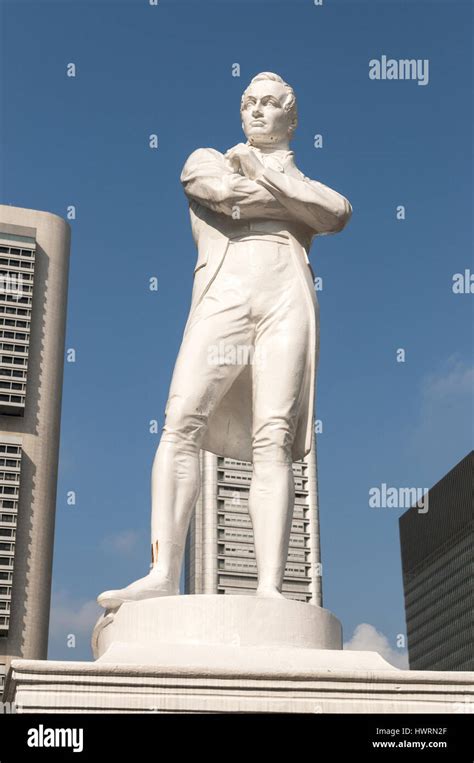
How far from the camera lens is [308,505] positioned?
5253cm

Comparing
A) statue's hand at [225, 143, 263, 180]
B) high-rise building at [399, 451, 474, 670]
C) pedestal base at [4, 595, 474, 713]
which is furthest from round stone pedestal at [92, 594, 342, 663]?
high-rise building at [399, 451, 474, 670]

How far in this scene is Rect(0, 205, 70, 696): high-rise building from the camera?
209ft

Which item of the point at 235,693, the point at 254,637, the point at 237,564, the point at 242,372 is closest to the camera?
the point at 235,693

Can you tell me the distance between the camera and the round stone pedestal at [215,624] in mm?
5926

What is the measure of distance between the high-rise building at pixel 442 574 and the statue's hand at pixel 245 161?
75.4m

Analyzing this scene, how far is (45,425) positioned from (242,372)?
64174 mm

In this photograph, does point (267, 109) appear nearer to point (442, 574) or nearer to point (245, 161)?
point (245, 161)

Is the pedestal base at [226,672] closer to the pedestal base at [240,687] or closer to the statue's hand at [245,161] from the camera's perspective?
the pedestal base at [240,687]

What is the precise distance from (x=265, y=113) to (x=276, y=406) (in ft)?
8.24

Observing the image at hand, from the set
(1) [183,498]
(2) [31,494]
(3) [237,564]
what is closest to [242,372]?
(1) [183,498]

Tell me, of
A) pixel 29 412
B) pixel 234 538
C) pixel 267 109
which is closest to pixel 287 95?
pixel 267 109

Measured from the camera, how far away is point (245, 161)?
290 inches
